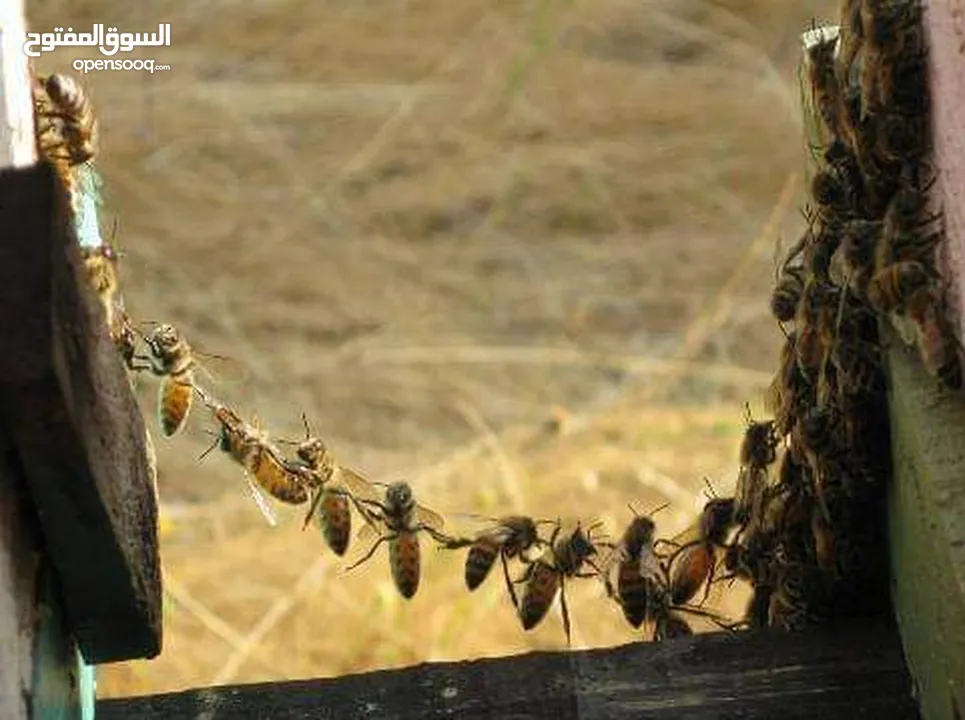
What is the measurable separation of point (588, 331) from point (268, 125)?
6.86 ft

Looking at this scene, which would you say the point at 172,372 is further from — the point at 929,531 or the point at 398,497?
the point at 929,531

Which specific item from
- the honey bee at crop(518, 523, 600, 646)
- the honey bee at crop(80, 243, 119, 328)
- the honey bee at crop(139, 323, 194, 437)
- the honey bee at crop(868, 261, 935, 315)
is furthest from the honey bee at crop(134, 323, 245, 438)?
the honey bee at crop(868, 261, 935, 315)

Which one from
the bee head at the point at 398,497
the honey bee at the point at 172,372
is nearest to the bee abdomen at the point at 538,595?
the bee head at the point at 398,497

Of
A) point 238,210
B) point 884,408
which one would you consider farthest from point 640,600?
point 238,210

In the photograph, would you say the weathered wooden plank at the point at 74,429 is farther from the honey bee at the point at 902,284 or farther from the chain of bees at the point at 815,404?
the honey bee at the point at 902,284

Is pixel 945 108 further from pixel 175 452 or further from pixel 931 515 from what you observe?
pixel 175 452

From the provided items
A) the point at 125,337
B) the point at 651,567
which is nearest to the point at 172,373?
the point at 125,337

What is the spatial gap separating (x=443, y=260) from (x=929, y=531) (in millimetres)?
6801

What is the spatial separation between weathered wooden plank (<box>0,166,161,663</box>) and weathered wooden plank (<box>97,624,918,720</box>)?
8.6 inches

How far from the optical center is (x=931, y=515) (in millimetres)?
1538

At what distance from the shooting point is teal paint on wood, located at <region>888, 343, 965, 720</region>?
1.45 m

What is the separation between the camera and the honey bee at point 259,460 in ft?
8.30

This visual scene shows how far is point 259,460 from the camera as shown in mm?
2531

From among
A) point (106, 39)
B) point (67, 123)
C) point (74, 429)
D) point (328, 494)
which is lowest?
point (74, 429)
